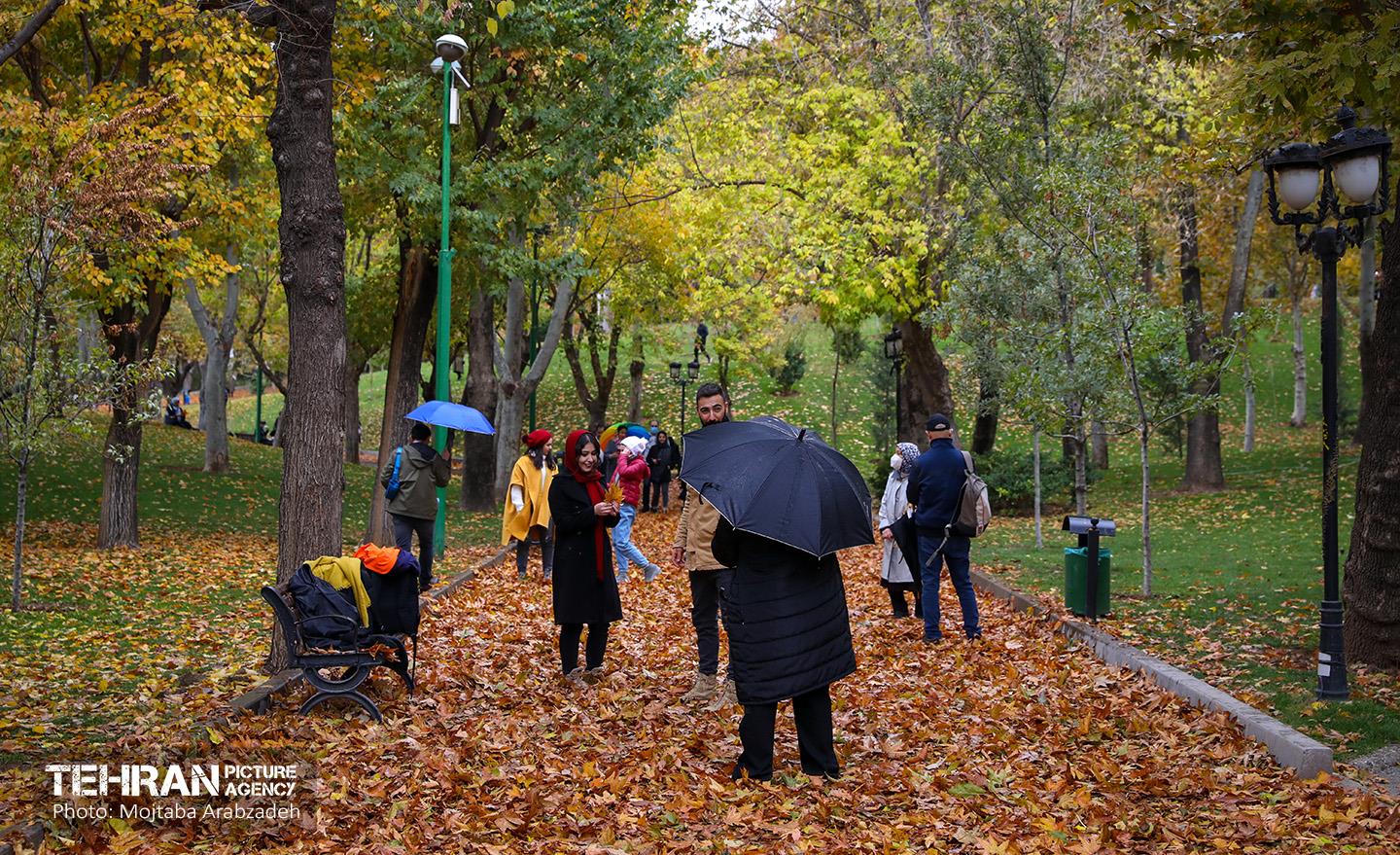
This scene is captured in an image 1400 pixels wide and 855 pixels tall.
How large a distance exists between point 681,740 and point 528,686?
191 centimetres

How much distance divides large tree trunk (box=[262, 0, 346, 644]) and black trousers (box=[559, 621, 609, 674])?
5.92ft

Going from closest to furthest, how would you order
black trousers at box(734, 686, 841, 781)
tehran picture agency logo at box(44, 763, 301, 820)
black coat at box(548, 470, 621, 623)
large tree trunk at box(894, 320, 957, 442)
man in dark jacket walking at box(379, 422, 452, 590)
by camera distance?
tehran picture agency logo at box(44, 763, 301, 820) < black trousers at box(734, 686, 841, 781) < black coat at box(548, 470, 621, 623) < man in dark jacket walking at box(379, 422, 452, 590) < large tree trunk at box(894, 320, 957, 442)

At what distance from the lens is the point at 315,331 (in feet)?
29.3

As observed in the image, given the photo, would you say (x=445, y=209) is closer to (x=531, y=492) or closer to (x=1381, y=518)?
(x=531, y=492)

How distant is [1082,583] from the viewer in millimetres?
11914

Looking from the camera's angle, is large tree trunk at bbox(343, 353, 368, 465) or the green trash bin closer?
the green trash bin

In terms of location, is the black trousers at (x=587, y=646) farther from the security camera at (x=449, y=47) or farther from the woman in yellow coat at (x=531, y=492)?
the security camera at (x=449, y=47)

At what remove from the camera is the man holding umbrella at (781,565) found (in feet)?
21.5

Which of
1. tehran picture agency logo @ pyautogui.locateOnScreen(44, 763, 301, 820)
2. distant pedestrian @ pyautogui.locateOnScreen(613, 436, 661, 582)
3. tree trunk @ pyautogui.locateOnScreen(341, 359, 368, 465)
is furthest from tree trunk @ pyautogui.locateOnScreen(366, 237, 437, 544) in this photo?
tree trunk @ pyautogui.locateOnScreen(341, 359, 368, 465)

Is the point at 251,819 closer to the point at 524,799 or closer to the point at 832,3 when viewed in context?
the point at 524,799

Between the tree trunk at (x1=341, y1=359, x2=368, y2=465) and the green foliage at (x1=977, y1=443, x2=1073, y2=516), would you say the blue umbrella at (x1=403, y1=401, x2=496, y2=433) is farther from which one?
the tree trunk at (x1=341, y1=359, x2=368, y2=465)

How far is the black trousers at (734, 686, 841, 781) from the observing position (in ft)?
22.5

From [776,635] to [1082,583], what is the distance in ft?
20.0

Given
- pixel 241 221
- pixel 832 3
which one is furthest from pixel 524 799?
pixel 832 3
